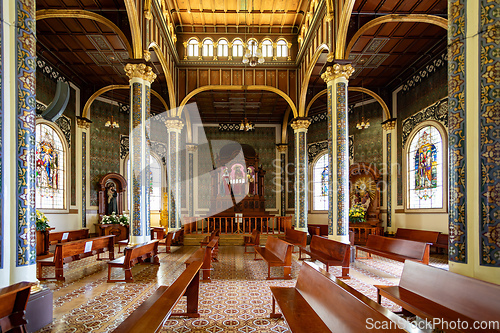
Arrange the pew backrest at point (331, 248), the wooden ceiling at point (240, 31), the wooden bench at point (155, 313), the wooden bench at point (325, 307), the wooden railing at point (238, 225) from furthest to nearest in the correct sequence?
the wooden railing at point (238, 225) < the wooden ceiling at point (240, 31) < the pew backrest at point (331, 248) < the wooden bench at point (155, 313) < the wooden bench at point (325, 307)

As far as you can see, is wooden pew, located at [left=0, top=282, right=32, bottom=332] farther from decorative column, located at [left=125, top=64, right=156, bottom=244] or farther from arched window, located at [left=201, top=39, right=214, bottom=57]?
arched window, located at [left=201, top=39, right=214, bottom=57]

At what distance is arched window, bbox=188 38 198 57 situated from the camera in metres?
14.8

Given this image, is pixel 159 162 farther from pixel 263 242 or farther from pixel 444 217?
pixel 444 217

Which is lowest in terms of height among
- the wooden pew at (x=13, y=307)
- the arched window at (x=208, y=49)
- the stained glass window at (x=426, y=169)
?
the wooden pew at (x=13, y=307)

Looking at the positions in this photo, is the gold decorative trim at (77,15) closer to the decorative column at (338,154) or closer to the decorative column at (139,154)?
the decorative column at (139,154)

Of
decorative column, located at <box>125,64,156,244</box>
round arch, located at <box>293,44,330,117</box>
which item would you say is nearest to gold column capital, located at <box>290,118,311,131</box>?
round arch, located at <box>293,44,330,117</box>

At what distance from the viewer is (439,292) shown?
12.9 ft

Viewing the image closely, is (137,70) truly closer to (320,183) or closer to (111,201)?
(111,201)

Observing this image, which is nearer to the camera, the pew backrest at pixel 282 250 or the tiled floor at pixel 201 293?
the tiled floor at pixel 201 293

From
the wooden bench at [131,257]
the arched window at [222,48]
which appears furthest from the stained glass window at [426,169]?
the wooden bench at [131,257]

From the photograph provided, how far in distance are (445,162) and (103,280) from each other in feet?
38.1

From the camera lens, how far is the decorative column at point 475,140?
3582 millimetres

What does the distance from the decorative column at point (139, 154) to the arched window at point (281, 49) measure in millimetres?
7350

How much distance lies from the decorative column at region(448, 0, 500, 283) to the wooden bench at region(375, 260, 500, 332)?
0.87 ft
